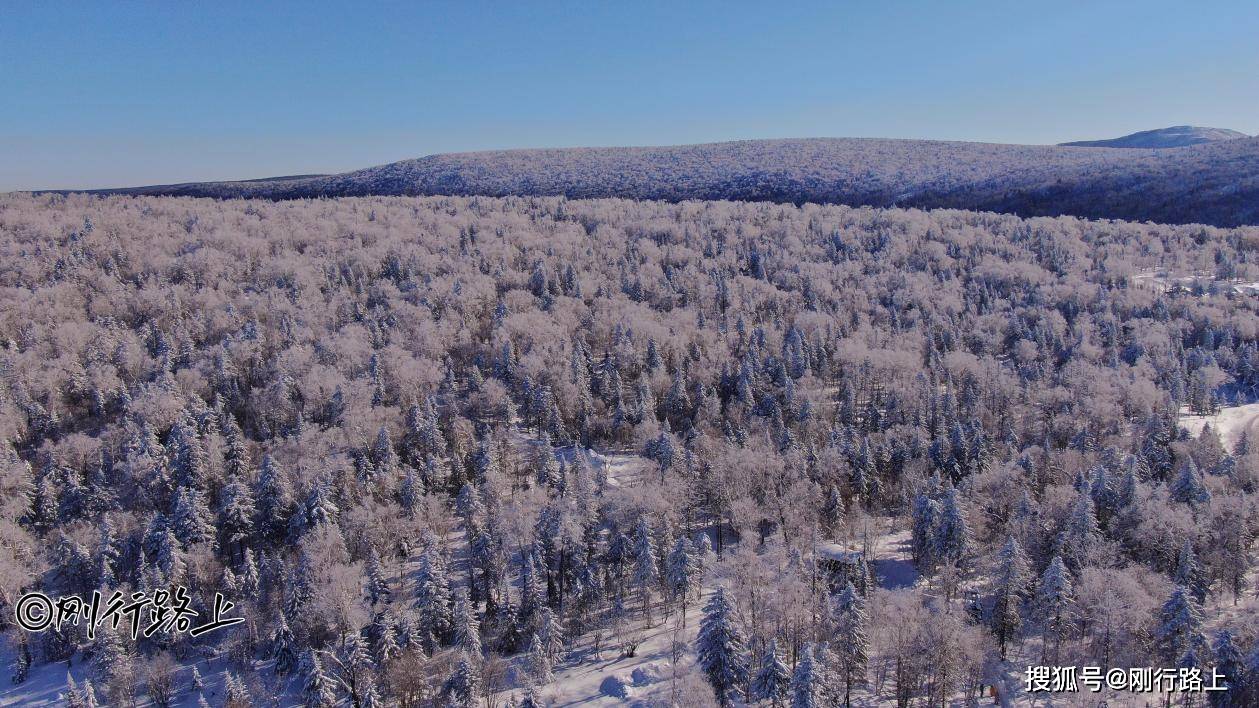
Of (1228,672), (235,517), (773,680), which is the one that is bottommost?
(773,680)

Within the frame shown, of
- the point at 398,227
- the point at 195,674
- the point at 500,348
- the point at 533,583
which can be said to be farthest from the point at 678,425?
the point at 398,227

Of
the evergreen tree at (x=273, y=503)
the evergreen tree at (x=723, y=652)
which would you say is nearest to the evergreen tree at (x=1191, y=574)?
the evergreen tree at (x=723, y=652)

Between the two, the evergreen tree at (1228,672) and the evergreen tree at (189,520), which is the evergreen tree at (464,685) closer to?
the evergreen tree at (189,520)

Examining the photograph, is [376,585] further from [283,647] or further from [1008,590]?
[1008,590]

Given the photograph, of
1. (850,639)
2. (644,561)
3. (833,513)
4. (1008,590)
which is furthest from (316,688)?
(1008,590)

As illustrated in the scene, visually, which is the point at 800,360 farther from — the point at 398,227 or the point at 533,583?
the point at 398,227

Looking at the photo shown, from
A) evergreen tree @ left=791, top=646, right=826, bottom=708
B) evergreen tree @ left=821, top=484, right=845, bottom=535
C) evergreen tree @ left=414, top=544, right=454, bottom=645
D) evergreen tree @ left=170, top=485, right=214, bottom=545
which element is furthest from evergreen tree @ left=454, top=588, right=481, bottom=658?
evergreen tree @ left=821, top=484, right=845, bottom=535
